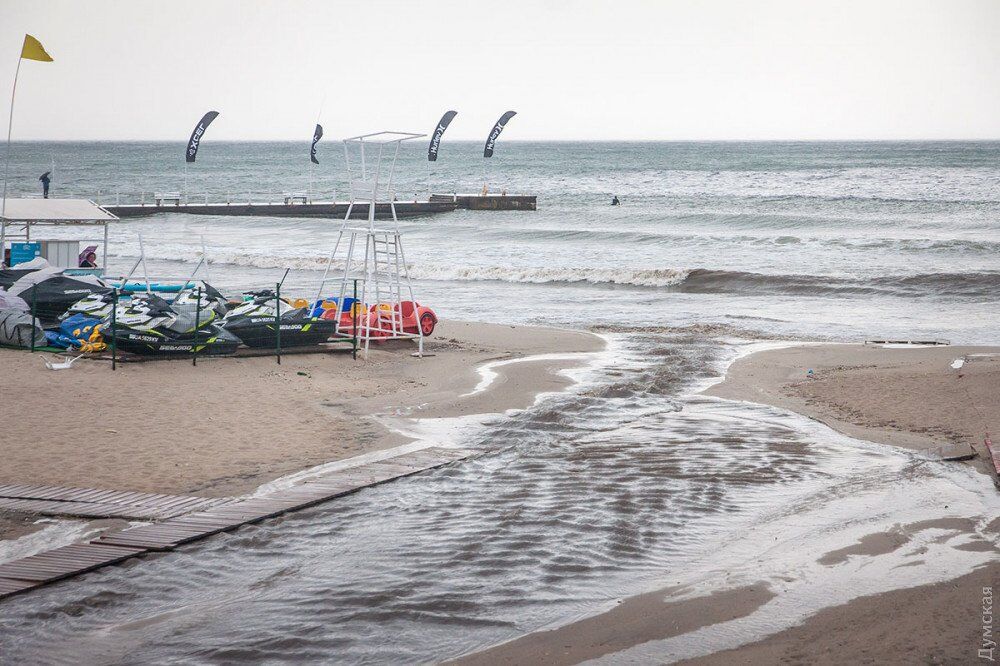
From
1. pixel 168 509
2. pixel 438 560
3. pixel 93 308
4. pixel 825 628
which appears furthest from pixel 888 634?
pixel 93 308

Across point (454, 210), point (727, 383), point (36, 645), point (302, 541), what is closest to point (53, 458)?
point (302, 541)

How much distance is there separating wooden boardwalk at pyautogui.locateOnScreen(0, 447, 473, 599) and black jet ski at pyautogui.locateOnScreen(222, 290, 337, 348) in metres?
6.21

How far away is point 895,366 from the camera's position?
15.0 m

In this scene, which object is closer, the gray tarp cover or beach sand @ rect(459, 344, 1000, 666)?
beach sand @ rect(459, 344, 1000, 666)

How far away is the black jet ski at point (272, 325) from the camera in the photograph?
15375 mm

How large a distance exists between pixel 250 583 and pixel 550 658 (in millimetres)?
2245

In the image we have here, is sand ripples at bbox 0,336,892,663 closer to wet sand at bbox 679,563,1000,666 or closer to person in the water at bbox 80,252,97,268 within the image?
wet sand at bbox 679,563,1000,666

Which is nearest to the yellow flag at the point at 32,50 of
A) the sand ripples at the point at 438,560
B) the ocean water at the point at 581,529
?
the ocean water at the point at 581,529

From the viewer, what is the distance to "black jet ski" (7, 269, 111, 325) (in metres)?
16.2

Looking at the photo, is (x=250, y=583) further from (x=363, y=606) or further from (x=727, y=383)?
(x=727, y=383)

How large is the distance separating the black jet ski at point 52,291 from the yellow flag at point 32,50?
389 cm

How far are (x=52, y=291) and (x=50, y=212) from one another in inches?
162

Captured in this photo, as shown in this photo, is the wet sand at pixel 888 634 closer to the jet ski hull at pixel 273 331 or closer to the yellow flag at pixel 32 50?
the jet ski hull at pixel 273 331

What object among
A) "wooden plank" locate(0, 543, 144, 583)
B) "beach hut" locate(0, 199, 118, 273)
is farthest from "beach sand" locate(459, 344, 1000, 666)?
"beach hut" locate(0, 199, 118, 273)
